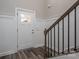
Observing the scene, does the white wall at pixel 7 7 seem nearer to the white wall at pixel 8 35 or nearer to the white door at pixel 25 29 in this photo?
the white wall at pixel 8 35

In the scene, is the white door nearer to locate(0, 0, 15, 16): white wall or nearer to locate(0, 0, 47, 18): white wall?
locate(0, 0, 47, 18): white wall

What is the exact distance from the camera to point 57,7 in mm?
4621

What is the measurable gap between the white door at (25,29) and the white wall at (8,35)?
421 mm

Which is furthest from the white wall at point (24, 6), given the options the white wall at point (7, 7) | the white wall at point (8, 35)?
the white wall at point (8, 35)

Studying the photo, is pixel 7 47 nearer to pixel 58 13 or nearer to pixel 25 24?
pixel 25 24

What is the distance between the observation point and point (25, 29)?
5176 millimetres

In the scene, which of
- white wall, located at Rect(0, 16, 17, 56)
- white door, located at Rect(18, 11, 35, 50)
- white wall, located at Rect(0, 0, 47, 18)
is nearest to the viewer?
white wall, located at Rect(0, 16, 17, 56)

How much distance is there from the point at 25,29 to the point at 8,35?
3.73ft

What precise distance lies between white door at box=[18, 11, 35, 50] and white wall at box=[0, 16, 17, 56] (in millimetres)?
421

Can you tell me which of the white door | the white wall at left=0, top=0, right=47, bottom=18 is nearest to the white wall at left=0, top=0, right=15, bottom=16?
the white wall at left=0, top=0, right=47, bottom=18

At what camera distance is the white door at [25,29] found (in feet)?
16.2

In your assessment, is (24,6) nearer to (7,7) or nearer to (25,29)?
(7,7)

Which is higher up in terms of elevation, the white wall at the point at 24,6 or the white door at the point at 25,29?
the white wall at the point at 24,6

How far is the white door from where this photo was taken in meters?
4.93
